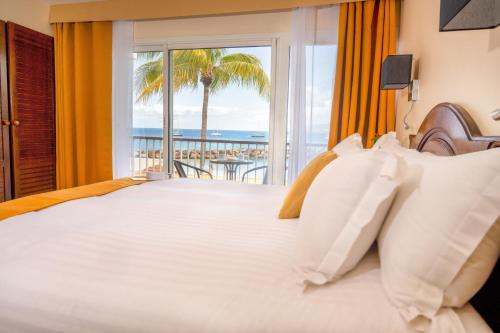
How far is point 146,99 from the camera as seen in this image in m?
4.14

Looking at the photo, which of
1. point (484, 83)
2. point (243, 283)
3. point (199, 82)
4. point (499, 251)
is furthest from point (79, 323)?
point (199, 82)

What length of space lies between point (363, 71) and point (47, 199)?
2.72 meters

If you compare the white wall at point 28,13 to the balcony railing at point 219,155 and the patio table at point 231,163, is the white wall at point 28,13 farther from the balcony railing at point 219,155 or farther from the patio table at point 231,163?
the patio table at point 231,163

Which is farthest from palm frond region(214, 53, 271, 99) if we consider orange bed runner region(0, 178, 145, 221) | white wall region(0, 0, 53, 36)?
orange bed runner region(0, 178, 145, 221)

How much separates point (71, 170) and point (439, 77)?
3.79m

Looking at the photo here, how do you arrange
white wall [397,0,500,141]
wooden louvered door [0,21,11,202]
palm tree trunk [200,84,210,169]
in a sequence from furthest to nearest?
palm tree trunk [200,84,210,169] → wooden louvered door [0,21,11,202] → white wall [397,0,500,141]

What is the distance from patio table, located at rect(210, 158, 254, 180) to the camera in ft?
16.9

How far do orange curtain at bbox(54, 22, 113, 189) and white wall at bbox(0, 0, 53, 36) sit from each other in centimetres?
14

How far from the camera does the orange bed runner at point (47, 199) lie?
1520 millimetres

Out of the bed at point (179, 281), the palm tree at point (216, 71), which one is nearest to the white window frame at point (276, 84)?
the palm tree at point (216, 71)

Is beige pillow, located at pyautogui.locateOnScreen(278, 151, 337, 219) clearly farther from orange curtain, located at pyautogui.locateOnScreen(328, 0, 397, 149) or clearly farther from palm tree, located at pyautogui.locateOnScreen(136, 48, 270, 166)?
palm tree, located at pyautogui.locateOnScreen(136, 48, 270, 166)

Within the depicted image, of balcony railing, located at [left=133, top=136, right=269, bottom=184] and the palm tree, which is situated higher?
the palm tree

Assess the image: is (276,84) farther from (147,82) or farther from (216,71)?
(216,71)

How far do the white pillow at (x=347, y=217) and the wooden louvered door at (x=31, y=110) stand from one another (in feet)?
11.4
